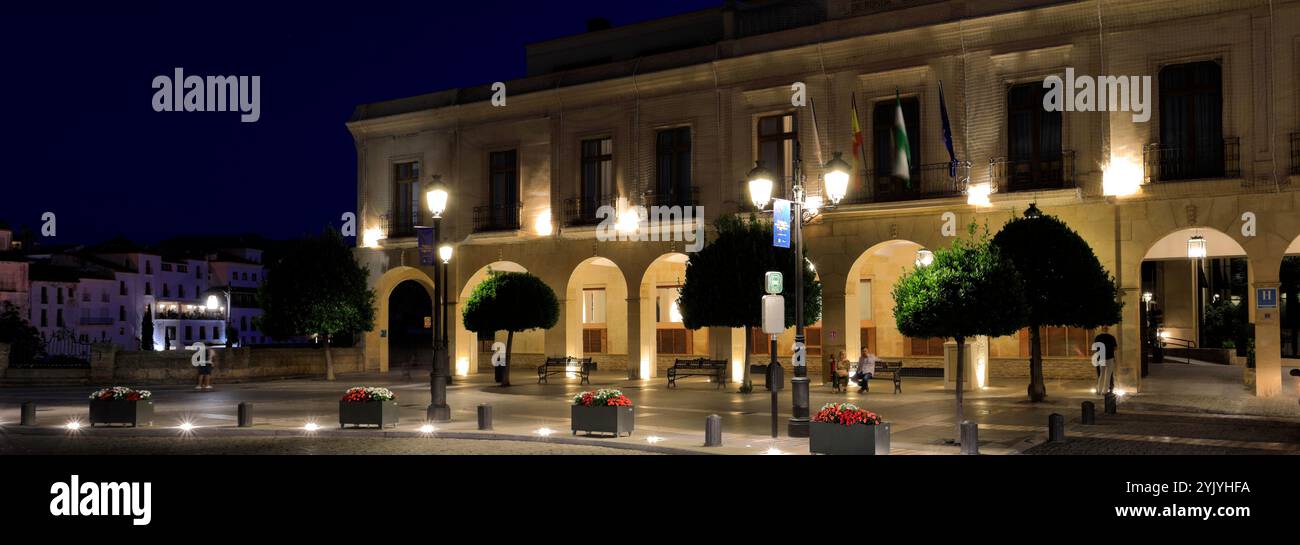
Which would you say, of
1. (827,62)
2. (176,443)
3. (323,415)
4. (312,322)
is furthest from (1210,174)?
(312,322)

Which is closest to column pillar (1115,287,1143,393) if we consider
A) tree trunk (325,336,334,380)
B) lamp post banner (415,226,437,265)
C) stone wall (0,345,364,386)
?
lamp post banner (415,226,437,265)

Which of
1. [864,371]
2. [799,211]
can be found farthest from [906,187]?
[799,211]

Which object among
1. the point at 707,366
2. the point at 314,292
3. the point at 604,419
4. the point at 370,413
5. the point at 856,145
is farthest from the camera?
the point at 314,292

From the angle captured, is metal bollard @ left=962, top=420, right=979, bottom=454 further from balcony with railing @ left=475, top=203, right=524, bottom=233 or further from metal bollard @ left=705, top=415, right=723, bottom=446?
balcony with railing @ left=475, top=203, right=524, bottom=233

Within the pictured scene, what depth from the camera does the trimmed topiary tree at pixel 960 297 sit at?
55.7ft

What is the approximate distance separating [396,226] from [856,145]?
18.9 meters

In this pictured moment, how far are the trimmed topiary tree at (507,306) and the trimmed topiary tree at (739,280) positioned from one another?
529 cm

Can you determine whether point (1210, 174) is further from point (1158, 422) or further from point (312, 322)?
point (312, 322)

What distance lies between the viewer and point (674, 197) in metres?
33.9

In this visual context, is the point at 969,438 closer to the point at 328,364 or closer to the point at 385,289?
the point at 328,364

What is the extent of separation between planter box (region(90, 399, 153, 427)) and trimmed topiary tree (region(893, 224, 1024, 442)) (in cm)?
1378

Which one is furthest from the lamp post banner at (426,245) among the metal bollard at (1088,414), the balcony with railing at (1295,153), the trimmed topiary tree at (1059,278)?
the balcony with railing at (1295,153)

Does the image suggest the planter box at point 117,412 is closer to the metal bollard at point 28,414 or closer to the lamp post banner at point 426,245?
the metal bollard at point 28,414

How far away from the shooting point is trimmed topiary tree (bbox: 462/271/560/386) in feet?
103
